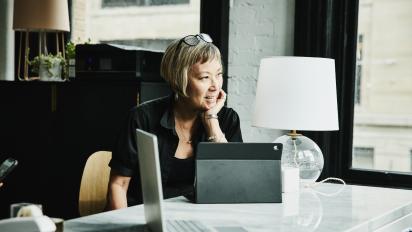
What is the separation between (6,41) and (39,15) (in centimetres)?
62

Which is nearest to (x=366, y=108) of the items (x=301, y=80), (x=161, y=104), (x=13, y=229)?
(x=301, y=80)

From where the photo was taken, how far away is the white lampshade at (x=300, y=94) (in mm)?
2289

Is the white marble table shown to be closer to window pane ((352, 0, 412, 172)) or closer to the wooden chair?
the wooden chair

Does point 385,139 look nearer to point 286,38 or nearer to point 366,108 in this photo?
point 366,108

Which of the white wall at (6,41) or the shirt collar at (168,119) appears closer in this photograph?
the shirt collar at (168,119)

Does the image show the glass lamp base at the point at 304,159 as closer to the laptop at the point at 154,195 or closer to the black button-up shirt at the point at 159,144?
the black button-up shirt at the point at 159,144

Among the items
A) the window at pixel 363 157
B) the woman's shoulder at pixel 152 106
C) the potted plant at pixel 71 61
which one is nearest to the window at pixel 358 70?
the window at pixel 363 157

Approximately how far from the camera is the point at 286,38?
302 centimetres

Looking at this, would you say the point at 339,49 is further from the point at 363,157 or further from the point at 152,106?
the point at 152,106

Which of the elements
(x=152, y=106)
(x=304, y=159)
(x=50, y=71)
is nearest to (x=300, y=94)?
(x=304, y=159)

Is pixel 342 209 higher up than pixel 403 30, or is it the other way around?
pixel 403 30

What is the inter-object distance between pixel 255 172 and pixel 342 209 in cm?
28

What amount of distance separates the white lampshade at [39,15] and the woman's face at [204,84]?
155 cm

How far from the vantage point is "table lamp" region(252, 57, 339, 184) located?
2.29 metres
